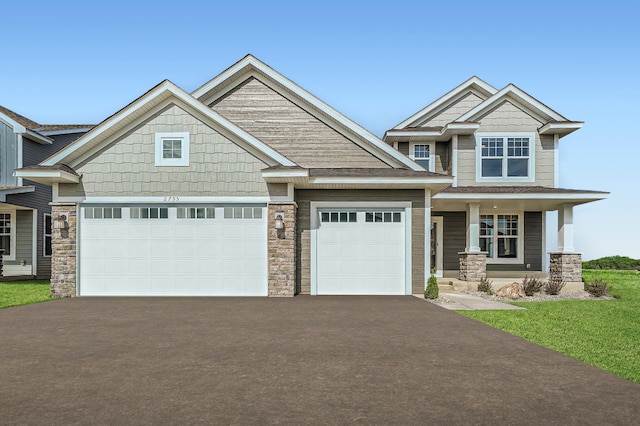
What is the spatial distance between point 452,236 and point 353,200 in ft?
22.9

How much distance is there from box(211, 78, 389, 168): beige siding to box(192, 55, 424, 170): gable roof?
0.51ft

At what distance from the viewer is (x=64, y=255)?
11.8 meters

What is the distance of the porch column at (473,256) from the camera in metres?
15.3

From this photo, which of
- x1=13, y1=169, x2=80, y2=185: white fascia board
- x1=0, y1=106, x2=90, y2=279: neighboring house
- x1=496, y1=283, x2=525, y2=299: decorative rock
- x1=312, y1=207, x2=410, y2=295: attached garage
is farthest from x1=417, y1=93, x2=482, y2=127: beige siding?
x1=0, y1=106, x2=90, y2=279: neighboring house

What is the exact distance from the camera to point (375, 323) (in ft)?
26.8

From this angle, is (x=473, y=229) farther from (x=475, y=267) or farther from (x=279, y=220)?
(x=279, y=220)

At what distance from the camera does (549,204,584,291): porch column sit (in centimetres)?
1538

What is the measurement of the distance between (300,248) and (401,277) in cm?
303

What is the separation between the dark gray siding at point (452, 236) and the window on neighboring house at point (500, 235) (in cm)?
75

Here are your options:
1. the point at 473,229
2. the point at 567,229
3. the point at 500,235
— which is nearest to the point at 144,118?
the point at 473,229

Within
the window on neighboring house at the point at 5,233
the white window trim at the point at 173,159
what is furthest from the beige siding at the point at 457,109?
the window on neighboring house at the point at 5,233

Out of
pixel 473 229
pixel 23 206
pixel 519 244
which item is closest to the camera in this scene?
pixel 473 229

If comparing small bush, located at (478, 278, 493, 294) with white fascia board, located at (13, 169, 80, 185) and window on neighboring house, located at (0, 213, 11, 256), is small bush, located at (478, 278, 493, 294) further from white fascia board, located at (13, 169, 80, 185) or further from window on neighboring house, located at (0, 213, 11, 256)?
window on neighboring house, located at (0, 213, 11, 256)

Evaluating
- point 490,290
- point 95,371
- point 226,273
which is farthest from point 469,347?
point 490,290
